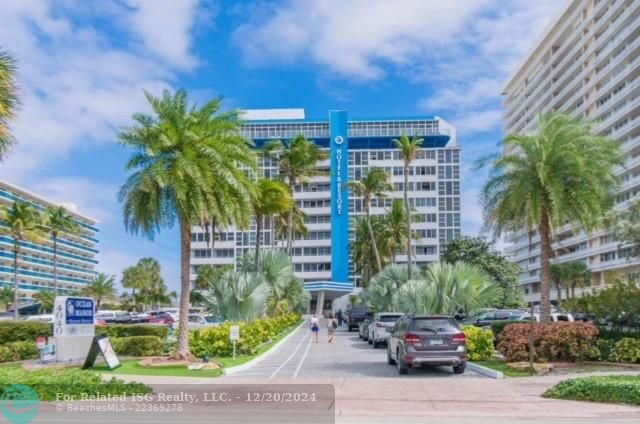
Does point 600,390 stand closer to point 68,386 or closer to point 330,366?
point 330,366

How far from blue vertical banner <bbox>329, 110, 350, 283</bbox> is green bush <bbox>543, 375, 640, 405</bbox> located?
276 ft

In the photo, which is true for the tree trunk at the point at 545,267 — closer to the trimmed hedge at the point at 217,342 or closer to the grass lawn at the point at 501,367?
the grass lawn at the point at 501,367

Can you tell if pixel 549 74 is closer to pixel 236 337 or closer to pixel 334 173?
pixel 334 173

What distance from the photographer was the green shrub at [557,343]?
20.4 metres

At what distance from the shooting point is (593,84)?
86500 millimetres

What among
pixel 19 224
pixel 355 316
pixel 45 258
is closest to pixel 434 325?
pixel 355 316

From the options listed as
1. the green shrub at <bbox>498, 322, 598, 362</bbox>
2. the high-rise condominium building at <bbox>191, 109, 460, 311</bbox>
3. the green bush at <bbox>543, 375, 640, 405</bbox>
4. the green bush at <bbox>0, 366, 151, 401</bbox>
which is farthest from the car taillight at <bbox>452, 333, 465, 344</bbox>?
the high-rise condominium building at <bbox>191, 109, 460, 311</bbox>

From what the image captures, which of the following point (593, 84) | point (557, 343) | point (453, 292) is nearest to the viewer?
point (557, 343)

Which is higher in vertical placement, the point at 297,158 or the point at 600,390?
the point at 297,158

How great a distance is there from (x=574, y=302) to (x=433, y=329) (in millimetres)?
8489

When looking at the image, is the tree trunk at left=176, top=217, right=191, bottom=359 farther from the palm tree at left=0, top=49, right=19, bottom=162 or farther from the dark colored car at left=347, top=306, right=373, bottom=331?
the dark colored car at left=347, top=306, right=373, bottom=331

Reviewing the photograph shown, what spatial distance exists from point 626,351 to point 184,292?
46.5 ft

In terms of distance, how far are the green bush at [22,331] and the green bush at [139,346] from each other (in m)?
6.64

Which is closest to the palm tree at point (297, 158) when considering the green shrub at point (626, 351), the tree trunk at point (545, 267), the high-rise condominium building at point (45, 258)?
the tree trunk at point (545, 267)
